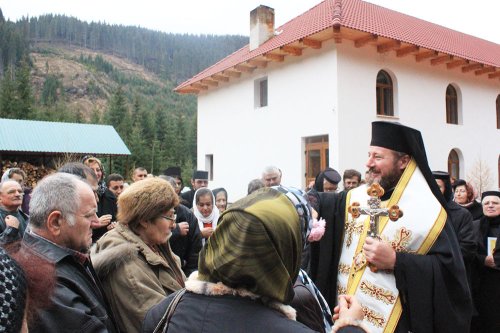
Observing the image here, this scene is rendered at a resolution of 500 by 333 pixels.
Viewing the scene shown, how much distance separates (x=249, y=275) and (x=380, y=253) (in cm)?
144

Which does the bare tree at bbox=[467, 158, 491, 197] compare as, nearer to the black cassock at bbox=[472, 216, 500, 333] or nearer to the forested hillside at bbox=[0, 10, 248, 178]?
the black cassock at bbox=[472, 216, 500, 333]

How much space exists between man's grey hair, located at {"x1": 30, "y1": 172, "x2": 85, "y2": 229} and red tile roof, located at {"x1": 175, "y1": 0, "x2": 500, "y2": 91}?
11782 mm

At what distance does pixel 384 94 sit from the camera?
14930 millimetres

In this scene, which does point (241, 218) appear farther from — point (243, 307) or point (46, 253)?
point (46, 253)

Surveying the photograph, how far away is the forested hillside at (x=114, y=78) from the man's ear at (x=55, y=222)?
37.7 metres

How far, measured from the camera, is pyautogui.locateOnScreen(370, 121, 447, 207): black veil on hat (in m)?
2.66

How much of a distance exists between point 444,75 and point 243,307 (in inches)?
→ 680

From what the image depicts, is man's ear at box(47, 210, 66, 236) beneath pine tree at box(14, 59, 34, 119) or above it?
beneath

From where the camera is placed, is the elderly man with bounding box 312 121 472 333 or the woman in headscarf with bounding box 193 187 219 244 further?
the woman in headscarf with bounding box 193 187 219 244

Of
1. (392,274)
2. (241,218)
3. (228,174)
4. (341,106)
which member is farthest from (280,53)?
(241,218)

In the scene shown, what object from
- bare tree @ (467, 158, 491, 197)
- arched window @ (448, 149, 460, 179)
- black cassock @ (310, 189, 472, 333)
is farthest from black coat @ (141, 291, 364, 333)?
bare tree @ (467, 158, 491, 197)

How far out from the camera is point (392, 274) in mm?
2582

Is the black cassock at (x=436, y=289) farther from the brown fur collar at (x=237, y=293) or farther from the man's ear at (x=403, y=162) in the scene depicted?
the brown fur collar at (x=237, y=293)

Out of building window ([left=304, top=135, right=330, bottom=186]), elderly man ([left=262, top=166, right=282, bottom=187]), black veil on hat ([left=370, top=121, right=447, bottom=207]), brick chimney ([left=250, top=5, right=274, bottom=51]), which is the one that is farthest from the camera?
brick chimney ([left=250, top=5, right=274, bottom=51])
